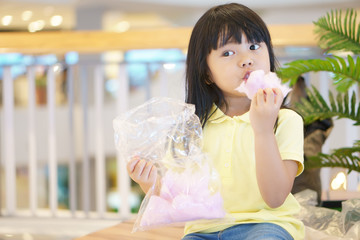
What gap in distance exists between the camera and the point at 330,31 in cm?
199

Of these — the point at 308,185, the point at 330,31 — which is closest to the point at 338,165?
the point at 308,185

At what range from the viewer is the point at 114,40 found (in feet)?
9.47

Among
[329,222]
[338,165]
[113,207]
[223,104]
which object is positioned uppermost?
[223,104]

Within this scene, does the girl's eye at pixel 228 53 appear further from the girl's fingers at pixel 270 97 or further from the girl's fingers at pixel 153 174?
the girl's fingers at pixel 153 174

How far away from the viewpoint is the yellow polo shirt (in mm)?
1252

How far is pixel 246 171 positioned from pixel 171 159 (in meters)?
0.17

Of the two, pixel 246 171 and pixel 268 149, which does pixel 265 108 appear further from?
pixel 246 171

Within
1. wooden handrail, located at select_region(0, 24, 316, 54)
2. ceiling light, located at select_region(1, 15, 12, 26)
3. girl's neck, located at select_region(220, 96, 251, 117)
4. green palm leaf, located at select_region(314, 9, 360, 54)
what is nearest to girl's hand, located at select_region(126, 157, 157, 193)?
girl's neck, located at select_region(220, 96, 251, 117)

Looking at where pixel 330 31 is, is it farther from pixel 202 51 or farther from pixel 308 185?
pixel 202 51

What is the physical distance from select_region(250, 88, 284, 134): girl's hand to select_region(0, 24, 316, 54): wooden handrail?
5.18ft

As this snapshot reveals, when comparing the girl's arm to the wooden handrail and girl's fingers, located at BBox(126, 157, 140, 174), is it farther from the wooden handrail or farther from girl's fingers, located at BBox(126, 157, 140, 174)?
the wooden handrail

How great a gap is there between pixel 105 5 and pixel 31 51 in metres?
2.38

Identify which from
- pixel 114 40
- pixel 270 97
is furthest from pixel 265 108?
pixel 114 40

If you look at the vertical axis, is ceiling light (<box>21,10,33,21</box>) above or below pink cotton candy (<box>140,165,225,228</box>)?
above
